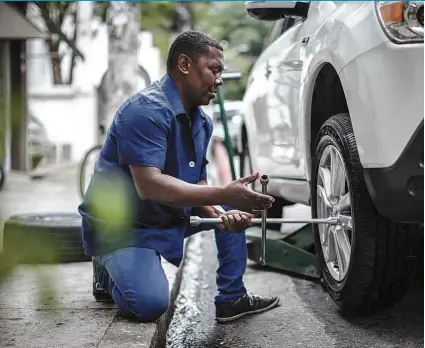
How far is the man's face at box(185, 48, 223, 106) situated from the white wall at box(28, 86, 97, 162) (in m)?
16.1

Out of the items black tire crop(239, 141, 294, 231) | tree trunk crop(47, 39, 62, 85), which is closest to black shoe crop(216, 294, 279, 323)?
black tire crop(239, 141, 294, 231)

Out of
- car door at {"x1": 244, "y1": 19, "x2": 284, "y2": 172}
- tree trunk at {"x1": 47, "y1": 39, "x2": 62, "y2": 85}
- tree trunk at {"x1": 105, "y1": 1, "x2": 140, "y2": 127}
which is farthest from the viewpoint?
tree trunk at {"x1": 47, "y1": 39, "x2": 62, "y2": 85}

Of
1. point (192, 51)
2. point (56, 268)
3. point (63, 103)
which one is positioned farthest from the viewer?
point (63, 103)

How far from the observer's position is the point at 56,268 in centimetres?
87

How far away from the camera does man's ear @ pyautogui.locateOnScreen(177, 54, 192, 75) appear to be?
3.14 meters

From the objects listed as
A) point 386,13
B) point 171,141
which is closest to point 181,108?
point 171,141

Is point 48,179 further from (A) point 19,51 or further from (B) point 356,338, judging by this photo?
(B) point 356,338

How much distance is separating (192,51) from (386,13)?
0.81 metres

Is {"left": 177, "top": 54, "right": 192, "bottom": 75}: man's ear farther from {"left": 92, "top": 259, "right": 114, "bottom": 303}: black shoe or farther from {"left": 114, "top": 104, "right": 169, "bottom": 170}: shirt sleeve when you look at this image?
{"left": 92, "top": 259, "right": 114, "bottom": 303}: black shoe

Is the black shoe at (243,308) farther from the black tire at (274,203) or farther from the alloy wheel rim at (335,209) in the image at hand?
the black tire at (274,203)

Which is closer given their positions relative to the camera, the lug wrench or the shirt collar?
the lug wrench

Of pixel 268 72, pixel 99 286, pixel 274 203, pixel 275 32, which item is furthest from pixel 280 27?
pixel 99 286

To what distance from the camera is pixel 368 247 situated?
3047mm

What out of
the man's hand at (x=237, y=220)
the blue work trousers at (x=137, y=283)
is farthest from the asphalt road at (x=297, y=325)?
the man's hand at (x=237, y=220)
